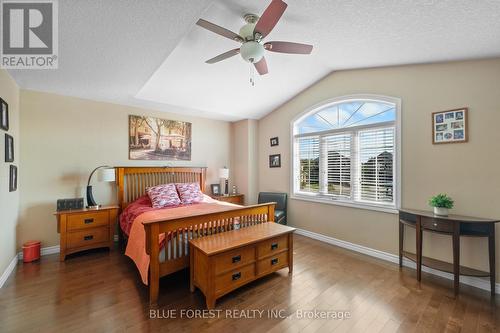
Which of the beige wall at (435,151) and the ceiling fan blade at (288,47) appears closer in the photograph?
the ceiling fan blade at (288,47)

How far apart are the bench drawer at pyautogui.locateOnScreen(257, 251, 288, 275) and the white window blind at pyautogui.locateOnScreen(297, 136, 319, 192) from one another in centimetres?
189

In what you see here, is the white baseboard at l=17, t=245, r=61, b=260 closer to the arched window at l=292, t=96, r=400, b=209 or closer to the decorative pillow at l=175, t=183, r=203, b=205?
the decorative pillow at l=175, t=183, r=203, b=205

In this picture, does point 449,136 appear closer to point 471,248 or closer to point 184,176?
point 471,248

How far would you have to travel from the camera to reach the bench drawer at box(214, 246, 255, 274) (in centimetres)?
203

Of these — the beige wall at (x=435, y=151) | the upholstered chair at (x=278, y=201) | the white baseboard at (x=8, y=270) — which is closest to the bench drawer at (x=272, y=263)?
the upholstered chair at (x=278, y=201)

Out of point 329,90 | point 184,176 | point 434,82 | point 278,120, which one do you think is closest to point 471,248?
point 434,82

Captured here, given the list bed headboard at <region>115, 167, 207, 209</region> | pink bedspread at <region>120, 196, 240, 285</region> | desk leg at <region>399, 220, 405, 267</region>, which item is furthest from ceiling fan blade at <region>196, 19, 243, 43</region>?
desk leg at <region>399, 220, 405, 267</region>

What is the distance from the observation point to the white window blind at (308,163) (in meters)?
4.15

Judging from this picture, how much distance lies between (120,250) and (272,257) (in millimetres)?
2529

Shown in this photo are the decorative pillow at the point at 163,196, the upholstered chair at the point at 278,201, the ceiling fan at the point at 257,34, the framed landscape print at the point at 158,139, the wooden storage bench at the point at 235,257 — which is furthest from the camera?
the upholstered chair at the point at 278,201

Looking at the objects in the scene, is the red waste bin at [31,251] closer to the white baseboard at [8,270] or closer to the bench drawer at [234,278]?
the white baseboard at [8,270]

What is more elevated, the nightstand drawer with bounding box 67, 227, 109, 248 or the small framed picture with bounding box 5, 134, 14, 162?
the small framed picture with bounding box 5, 134, 14, 162

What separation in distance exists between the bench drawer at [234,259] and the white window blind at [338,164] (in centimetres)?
A: 221

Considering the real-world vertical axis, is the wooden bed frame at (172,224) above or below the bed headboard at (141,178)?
below
